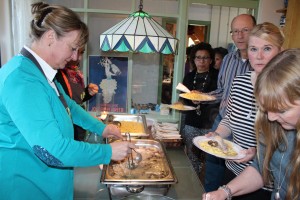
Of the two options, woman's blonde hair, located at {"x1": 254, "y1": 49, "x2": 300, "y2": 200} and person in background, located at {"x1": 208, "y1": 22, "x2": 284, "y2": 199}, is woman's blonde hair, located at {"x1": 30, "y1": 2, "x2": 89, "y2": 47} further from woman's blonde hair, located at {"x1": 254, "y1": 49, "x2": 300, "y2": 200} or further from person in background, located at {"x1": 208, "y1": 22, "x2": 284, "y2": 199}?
person in background, located at {"x1": 208, "y1": 22, "x2": 284, "y2": 199}

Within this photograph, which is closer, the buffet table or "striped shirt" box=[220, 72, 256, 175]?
the buffet table

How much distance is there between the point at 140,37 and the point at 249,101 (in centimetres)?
73

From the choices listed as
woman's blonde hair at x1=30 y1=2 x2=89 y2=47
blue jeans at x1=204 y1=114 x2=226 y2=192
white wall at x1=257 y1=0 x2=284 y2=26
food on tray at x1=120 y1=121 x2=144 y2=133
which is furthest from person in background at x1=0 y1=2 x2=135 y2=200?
white wall at x1=257 y1=0 x2=284 y2=26

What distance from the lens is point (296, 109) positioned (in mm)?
773

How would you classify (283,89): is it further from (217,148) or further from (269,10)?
(269,10)

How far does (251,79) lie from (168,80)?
150cm

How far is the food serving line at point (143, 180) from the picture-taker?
1113 mm

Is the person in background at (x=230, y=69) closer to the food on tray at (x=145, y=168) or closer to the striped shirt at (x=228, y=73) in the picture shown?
the striped shirt at (x=228, y=73)

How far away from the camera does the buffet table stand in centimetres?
115

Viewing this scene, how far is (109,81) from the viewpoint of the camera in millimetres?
2840

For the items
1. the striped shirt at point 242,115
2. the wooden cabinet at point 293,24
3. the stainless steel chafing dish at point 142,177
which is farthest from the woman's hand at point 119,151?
the wooden cabinet at point 293,24

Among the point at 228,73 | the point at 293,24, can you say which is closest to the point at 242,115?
the point at 228,73

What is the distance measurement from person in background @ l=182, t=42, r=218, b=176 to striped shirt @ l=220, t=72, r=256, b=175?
92cm

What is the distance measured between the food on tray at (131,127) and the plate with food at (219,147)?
1.81 feet
